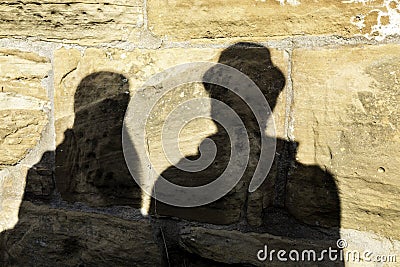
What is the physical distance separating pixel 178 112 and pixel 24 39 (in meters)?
0.36

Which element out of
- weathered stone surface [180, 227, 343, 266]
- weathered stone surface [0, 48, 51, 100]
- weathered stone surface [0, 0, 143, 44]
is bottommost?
weathered stone surface [180, 227, 343, 266]

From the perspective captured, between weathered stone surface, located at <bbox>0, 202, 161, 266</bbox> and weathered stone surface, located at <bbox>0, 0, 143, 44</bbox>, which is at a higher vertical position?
weathered stone surface, located at <bbox>0, 0, 143, 44</bbox>

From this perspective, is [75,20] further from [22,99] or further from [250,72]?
[250,72]

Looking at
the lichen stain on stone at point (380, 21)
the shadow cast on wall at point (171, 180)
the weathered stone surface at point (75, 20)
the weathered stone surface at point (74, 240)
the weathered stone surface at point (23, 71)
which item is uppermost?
the lichen stain on stone at point (380, 21)

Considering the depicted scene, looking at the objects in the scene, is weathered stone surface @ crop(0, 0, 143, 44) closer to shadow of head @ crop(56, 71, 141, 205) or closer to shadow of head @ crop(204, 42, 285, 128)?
shadow of head @ crop(56, 71, 141, 205)

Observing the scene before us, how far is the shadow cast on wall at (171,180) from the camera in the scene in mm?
767

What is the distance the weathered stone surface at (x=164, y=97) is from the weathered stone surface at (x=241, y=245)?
0.10 ft

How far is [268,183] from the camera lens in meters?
0.79

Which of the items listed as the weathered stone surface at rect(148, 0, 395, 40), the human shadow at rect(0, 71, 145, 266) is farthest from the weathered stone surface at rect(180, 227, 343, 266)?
the weathered stone surface at rect(148, 0, 395, 40)

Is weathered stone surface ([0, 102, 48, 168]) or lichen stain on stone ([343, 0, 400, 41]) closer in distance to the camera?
lichen stain on stone ([343, 0, 400, 41])

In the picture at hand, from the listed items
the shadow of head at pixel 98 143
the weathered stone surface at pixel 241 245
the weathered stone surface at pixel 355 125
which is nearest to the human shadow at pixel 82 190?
the shadow of head at pixel 98 143

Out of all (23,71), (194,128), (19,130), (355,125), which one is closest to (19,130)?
(19,130)

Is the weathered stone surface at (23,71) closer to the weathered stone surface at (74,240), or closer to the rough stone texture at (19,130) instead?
the rough stone texture at (19,130)

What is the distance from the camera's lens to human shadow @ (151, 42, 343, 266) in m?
0.76
